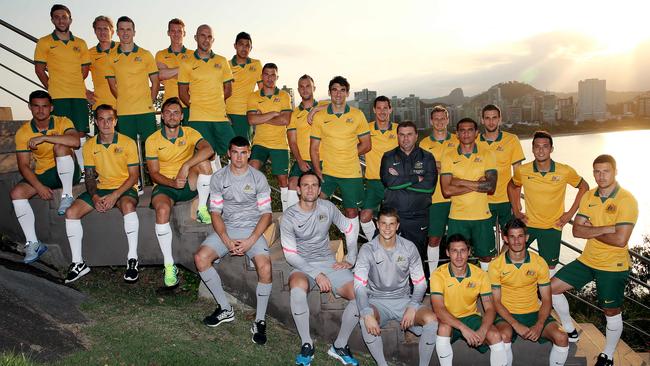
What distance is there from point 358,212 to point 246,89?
275cm

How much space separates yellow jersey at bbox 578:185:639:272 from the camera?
5.62 metres

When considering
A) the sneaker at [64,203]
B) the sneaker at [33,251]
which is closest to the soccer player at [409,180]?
the sneaker at [64,203]

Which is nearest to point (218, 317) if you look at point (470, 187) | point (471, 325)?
point (471, 325)

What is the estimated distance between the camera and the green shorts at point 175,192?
6305 mm

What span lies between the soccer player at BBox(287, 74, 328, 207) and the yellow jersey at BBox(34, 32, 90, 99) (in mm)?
3361

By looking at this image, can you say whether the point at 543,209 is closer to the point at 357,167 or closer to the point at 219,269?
the point at 357,167

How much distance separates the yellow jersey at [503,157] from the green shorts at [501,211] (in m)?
0.05

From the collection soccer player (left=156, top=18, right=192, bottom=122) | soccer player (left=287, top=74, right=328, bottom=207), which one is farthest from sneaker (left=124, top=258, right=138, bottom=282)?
soccer player (left=156, top=18, right=192, bottom=122)

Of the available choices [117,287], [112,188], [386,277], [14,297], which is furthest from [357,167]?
[14,297]

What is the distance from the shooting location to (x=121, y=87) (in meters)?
7.23

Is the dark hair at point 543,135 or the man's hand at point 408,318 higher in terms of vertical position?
the dark hair at point 543,135

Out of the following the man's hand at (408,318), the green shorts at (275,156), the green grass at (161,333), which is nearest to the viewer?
the green grass at (161,333)

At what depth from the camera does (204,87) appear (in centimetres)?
719

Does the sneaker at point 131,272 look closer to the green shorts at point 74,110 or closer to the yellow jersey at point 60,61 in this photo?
the green shorts at point 74,110
